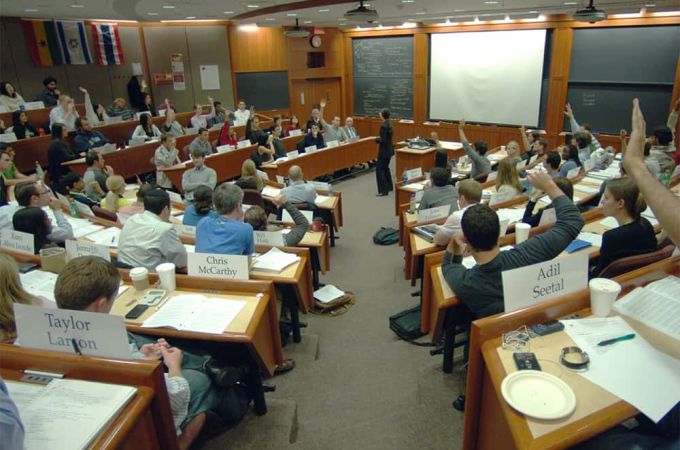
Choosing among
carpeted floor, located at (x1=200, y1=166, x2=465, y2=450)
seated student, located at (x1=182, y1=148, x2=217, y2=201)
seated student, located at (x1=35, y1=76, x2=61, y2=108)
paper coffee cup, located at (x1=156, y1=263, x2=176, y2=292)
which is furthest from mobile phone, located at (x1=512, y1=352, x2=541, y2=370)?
seated student, located at (x1=35, y1=76, x2=61, y2=108)

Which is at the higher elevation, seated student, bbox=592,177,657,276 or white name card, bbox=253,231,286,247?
seated student, bbox=592,177,657,276

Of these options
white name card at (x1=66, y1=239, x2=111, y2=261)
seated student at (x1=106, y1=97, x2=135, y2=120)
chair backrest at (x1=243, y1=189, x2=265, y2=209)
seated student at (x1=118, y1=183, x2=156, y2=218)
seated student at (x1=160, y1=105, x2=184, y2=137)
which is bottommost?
chair backrest at (x1=243, y1=189, x2=265, y2=209)

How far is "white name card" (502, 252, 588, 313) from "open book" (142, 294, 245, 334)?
138cm

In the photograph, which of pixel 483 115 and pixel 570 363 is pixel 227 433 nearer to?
pixel 570 363

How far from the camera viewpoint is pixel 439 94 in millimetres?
11141

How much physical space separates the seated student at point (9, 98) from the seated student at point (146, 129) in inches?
74.6

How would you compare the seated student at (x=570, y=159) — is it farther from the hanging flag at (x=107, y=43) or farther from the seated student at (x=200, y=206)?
the hanging flag at (x=107, y=43)

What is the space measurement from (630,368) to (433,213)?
257 centimetres

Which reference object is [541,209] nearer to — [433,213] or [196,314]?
[433,213]

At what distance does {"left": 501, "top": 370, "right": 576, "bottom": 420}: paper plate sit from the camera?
1367mm

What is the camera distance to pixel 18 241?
10.7ft

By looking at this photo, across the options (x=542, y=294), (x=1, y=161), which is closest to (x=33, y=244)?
(x=1, y=161)

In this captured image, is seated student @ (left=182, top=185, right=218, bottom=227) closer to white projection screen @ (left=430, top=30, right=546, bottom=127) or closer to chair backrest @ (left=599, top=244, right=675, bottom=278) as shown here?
chair backrest @ (left=599, top=244, right=675, bottom=278)

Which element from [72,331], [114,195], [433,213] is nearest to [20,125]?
[114,195]
